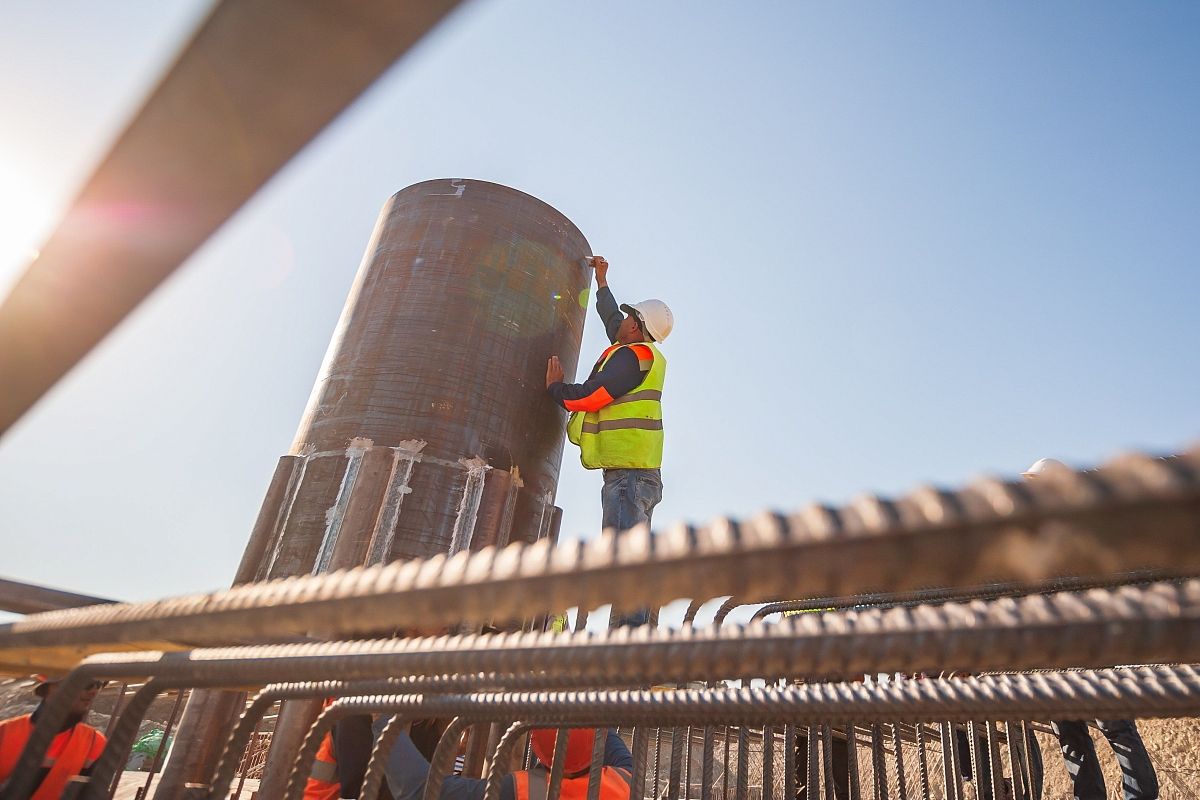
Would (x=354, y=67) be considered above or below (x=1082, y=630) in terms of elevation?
above

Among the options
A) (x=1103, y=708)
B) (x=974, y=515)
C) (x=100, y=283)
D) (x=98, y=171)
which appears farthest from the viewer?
(x=1103, y=708)

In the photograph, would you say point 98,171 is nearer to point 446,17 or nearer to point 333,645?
point 446,17

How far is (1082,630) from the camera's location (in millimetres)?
683

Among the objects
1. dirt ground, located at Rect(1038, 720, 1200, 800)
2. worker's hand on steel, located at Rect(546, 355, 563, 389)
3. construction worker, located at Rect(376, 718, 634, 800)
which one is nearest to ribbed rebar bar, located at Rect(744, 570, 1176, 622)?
construction worker, located at Rect(376, 718, 634, 800)

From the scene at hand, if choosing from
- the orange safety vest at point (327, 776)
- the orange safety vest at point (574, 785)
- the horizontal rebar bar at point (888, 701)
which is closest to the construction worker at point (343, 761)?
the orange safety vest at point (327, 776)

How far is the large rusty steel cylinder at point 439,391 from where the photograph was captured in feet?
11.9

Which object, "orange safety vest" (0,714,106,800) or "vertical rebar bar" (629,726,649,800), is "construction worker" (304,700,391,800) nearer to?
"vertical rebar bar" (629,726,649,800)

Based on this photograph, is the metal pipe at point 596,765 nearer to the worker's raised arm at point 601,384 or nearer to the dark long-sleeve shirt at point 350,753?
the dark long-sleeve shirt at point 350,753

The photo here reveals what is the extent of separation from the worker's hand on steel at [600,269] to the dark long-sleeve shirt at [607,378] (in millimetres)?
56

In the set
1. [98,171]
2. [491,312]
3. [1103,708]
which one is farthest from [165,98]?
[491,312]

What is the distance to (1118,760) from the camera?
427 centimetres

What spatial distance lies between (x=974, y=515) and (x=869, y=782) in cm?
1005

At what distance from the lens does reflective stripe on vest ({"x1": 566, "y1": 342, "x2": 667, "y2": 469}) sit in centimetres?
502

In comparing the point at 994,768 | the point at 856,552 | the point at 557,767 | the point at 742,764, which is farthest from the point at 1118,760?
the point at 856,552
